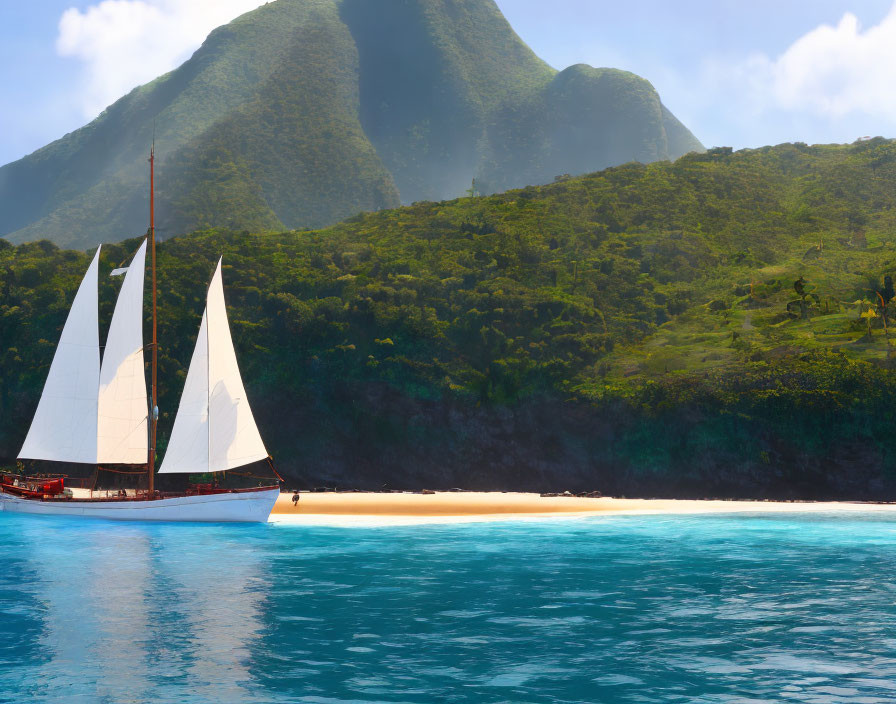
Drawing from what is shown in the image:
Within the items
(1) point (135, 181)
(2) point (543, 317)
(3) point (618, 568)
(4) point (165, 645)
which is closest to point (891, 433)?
(2) point (543, 317)

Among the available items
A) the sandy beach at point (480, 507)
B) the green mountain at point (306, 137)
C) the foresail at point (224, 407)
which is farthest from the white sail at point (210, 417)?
the green mountain at point (306, 137)

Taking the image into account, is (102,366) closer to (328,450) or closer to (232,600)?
(232,600)

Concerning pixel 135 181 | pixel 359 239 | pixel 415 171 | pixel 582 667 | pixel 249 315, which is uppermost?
pixel 415 171

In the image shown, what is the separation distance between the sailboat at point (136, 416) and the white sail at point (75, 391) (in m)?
0.04

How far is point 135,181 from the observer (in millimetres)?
157250

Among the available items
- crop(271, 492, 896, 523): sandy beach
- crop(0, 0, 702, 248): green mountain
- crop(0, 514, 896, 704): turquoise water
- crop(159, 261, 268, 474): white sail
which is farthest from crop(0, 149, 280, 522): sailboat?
Result: crop(0, 0, 702, 248): green mountain

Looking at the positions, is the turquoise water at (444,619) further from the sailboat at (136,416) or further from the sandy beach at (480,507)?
the sandy beach at (480,507)

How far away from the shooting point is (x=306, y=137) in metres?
158

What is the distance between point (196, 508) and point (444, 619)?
2132 cm

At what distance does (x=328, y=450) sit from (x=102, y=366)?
2652cm

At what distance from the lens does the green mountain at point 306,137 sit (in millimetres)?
145875

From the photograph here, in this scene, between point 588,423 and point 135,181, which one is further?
point 135,181

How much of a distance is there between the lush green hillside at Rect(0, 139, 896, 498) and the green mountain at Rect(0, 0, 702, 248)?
2195 inches

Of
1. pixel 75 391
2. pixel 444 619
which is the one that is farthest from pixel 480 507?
pixel 444 619
